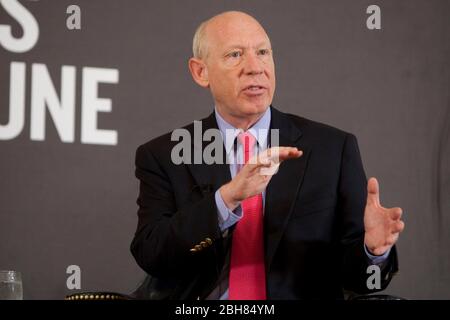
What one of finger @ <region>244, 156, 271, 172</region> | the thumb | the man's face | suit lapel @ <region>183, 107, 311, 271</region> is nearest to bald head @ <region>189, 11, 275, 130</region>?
the man's face

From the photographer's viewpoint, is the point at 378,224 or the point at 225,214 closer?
the point at 378,224

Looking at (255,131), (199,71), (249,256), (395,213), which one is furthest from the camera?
(199,71)

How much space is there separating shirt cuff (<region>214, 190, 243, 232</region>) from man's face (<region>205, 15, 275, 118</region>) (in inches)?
16.5

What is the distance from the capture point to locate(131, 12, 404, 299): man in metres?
3.04

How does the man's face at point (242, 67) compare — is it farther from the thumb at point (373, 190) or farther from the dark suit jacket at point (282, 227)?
the thumb at point (373, 190)

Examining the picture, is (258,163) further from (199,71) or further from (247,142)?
(199,71)

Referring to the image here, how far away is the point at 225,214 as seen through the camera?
3039 mm

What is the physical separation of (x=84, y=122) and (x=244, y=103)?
0.61 m

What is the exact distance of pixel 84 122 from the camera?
3.47 metres

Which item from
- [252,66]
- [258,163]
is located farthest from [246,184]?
[252,66]

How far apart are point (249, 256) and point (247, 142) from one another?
16.6 inches

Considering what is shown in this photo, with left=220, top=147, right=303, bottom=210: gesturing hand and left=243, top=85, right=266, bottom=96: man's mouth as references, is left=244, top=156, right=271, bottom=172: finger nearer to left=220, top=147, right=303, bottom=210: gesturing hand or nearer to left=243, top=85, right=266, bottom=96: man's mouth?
left=220, top=147, right=303, bottom=210: gesturing hand
